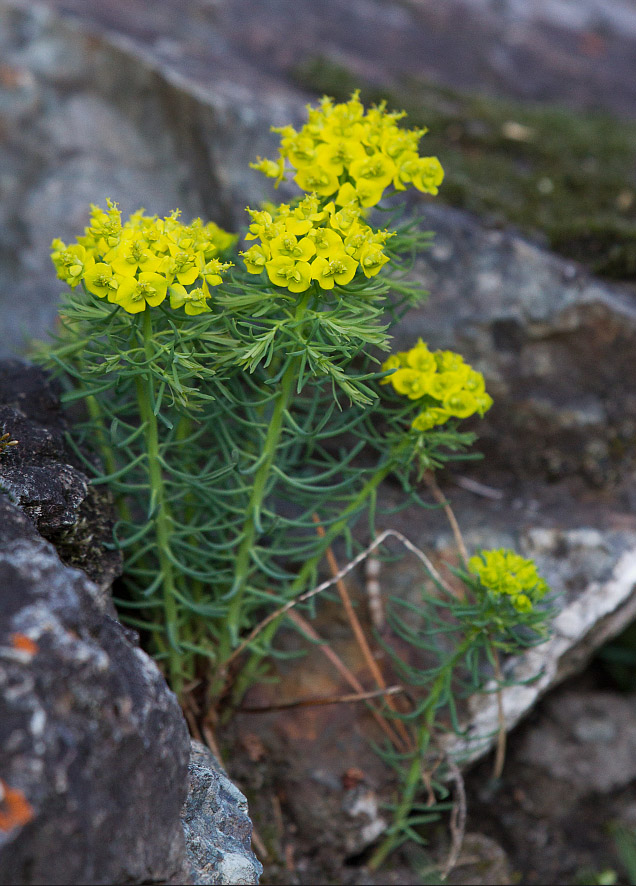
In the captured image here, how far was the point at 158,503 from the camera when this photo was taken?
5.95 ft

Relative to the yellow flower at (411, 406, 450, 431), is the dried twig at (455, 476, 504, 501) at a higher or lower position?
lower

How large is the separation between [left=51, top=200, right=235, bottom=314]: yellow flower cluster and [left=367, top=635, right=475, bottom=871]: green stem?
112 cm

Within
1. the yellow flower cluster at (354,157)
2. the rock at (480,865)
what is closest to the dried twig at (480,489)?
the rock at (480,865)

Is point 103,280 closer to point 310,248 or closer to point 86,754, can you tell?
point 310,248

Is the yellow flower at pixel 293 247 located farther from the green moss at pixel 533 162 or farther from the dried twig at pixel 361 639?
the green moss at pixel 533 162

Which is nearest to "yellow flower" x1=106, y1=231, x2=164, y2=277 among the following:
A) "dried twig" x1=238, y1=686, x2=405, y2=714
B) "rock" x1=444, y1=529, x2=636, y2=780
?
"dried twig" x1=238, y1=686, x2=405, y2=714

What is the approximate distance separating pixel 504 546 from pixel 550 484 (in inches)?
13.8

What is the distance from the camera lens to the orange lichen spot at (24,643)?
1160 millimetres

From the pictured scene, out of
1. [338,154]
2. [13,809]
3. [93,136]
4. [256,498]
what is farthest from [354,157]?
[93,136]

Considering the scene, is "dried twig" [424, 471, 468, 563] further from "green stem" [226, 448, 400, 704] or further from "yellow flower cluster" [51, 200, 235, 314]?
"yellow flower cluster" [51, 200, 235, 314]

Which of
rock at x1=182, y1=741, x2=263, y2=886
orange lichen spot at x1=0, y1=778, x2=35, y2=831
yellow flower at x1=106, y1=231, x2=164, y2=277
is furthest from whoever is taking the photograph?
yellow flower at x1=106, y1=231, x2=164, y2=277

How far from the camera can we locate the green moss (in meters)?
2.83

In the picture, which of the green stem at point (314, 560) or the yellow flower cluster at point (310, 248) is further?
the green stem at point (314, 560)

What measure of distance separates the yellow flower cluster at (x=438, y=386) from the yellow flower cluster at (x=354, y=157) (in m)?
0.40
